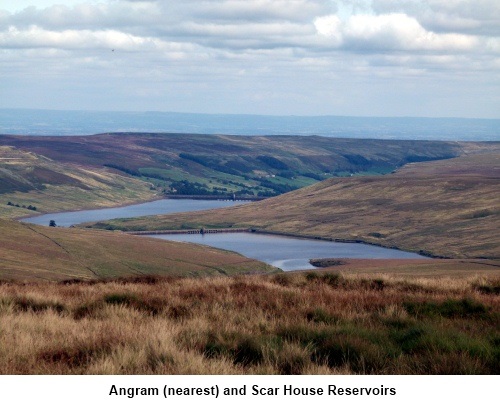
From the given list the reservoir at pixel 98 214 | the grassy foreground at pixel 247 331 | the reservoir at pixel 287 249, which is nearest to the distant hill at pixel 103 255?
the reservoir at pixel 287 249

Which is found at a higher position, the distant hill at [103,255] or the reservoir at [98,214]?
the distant hill at [103,255]

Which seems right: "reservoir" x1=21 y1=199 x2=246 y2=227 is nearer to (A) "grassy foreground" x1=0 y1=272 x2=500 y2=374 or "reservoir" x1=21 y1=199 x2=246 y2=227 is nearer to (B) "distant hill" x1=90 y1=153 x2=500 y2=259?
(B) "distant hill" x1=90 y1=153 x2=500 y2=259

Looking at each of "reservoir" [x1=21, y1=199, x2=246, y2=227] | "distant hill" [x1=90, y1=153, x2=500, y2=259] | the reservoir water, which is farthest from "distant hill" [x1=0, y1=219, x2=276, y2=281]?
"reservoir" [x1=21, y1=199, x2=246, y2=227]

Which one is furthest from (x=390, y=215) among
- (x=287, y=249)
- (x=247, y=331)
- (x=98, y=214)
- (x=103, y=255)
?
(x=247, y=331)

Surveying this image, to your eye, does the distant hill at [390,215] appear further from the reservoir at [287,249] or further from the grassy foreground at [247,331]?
the grassy foreground at [247,331]

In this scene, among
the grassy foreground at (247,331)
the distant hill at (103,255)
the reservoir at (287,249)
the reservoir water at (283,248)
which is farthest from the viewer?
the reservoir water at (283,248)

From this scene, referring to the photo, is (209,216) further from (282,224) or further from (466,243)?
(466,243)

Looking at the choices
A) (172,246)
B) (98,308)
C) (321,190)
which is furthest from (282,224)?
(98,308)

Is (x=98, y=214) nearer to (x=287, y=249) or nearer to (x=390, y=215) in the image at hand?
(x=390, y=215)
